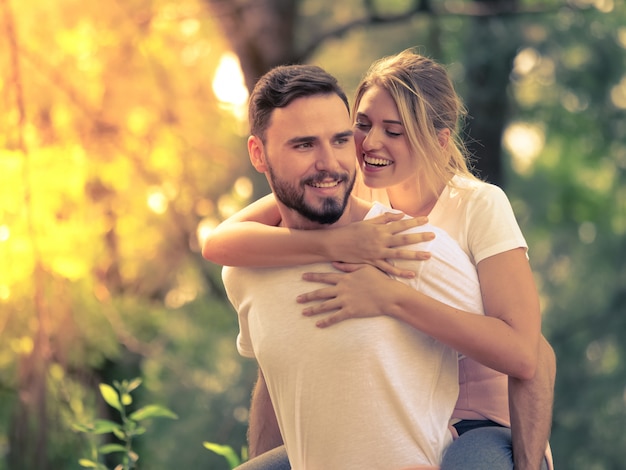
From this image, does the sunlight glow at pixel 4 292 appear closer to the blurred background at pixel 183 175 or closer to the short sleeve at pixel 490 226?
the blurred background at pixel 183 175

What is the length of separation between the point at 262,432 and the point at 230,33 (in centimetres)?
445

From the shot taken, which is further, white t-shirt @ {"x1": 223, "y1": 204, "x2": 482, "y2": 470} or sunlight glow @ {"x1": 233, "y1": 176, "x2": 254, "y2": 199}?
sunlight glow @ {"x1": 233, "y1": 176, "x2": 254, "y2": 199}

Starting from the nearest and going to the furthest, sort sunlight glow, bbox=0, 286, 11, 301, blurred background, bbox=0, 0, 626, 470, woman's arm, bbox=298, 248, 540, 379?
woman's arm, bbox=298, 248, 540, 379, sunlight glow, bbox=0, 286, 11, 301, blurred background, bbox=0, 0, 626, 470

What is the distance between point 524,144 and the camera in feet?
36.3

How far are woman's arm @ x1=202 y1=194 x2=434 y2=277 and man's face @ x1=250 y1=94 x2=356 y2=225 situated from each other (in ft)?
0.20

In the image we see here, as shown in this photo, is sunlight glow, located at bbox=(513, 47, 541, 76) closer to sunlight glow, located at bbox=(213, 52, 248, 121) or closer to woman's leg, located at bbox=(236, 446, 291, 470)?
sunlight glow, located at bbox=(213, 52, 248, 121)

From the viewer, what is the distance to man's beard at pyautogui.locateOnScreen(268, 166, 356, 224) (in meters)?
2.22

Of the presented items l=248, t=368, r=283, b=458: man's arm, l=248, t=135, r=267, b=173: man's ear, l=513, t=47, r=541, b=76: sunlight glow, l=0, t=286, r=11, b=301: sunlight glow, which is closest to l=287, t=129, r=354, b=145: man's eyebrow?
l=248, t=135, r=267, b=173: man's ear

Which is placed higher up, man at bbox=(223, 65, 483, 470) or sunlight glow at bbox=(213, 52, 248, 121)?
sunlight glow at bbox=(213, 52, 248, 121)

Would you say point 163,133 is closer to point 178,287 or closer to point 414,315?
point 178,287

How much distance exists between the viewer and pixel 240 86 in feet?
24.6

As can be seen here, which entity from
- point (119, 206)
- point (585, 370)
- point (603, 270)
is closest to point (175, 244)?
point (119, 206)

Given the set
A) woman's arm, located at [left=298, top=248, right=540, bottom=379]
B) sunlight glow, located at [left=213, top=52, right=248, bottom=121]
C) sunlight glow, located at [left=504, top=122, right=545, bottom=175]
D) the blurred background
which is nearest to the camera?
woman's arm, located at [left=298, top=248, right=540, bottom=379]

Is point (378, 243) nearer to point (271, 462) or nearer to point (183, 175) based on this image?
point (271, 462)
